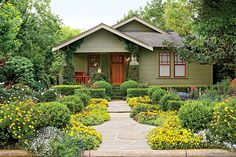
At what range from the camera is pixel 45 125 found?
330 inches

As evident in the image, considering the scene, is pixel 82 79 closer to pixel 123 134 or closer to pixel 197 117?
pixel 123 134

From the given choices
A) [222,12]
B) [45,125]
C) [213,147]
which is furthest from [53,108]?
[222,12]

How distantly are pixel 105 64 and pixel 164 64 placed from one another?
426 centimetres

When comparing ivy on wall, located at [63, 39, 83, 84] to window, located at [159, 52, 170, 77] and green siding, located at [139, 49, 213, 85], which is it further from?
window, located at [159, 52, 170, 77]

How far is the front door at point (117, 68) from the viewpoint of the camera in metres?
26.4

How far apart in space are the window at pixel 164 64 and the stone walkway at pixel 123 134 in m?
11.8

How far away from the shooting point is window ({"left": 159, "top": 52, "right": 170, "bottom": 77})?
84.5ft

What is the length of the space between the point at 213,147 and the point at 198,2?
261 inches

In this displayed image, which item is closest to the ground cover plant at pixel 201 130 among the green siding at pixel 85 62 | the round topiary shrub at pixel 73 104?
the round topiary shrub at pixel 73 104

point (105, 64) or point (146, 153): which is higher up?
point (105, 64)

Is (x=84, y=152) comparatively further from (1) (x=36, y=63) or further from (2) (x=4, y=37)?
(1) (x=36, y=63)

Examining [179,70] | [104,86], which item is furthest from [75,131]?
[179,70]

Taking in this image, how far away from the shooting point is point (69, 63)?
2470cm

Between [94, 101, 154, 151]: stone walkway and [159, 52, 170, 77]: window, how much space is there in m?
11.8
